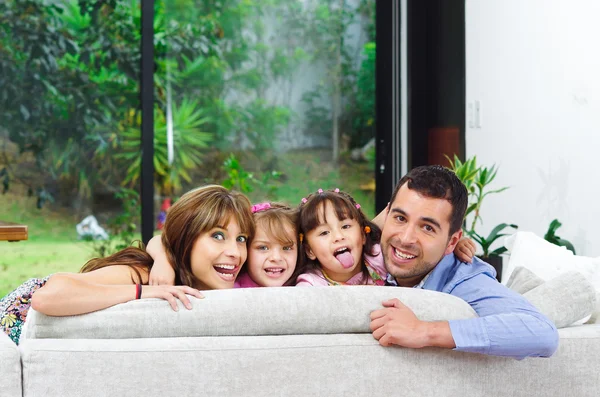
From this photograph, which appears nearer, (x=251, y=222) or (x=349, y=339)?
(x=349, y=339)

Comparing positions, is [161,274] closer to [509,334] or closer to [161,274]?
[161,274]

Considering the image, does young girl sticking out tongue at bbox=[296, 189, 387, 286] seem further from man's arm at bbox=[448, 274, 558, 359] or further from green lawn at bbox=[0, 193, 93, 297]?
green lawn at bbox=[0, 193, 93, 297]

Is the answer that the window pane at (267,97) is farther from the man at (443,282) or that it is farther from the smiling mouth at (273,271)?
the man at (443,282)

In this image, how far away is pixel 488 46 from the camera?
14.1 feet

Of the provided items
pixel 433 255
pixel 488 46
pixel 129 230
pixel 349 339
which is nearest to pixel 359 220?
pixel 433 255

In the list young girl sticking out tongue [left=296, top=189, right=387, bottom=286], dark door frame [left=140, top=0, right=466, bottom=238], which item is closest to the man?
young girl sticking out tongue [left=296, top=189, right=387, bottom=286]

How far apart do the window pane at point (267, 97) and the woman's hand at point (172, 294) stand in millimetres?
3496

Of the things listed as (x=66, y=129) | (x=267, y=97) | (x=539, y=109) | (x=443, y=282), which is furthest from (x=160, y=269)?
(x=267, y=97)

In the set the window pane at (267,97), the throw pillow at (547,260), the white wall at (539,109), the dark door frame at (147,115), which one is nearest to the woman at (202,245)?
the throw pillow at (547,260)

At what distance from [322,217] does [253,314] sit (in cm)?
60

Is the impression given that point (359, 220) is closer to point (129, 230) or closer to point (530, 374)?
point (530, 374)

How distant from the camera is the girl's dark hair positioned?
210 centimetres

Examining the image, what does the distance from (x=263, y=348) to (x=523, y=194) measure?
8.71ft

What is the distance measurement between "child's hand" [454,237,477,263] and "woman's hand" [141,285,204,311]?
67cm
